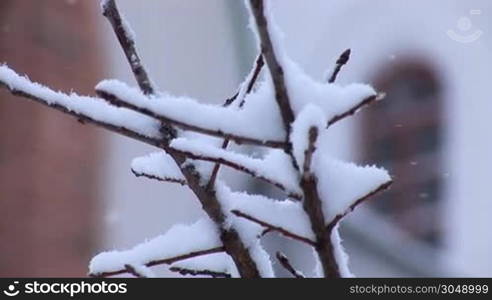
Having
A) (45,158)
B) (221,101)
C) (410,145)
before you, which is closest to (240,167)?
(45,158)

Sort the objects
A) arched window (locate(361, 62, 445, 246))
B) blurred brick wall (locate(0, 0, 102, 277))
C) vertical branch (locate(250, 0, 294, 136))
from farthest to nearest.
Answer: arched window (locate(361, 62, 445, 246)) < blurred brick wall (locate(0, 0, 102, 277)) < vertical branch (locate(250, 0, 294, 136))

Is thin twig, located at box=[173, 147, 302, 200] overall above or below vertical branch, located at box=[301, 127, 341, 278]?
above

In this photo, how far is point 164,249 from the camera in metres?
0.64

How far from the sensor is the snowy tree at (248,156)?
0.50 metres

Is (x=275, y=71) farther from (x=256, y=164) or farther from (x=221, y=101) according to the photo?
(x=221, y=101)

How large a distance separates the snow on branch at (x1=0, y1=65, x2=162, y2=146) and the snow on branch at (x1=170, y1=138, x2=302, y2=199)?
53mm

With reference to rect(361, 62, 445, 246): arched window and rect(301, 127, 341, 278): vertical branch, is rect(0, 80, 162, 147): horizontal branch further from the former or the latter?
rect(361, 62, 445, 246): arched window

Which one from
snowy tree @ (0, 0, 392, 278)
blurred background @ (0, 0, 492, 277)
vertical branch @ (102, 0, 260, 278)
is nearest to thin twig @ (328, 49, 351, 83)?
snowy tree @ (0, 0, 392, 278)

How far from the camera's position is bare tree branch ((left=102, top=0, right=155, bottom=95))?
60 centimetres

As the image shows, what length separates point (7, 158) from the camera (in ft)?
12.3

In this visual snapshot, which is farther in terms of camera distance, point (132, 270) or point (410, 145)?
point (410, 145)

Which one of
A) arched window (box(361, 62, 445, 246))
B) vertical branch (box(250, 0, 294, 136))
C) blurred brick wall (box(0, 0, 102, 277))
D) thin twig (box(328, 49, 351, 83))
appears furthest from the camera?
arched window (box(361, 62, 445, 246))

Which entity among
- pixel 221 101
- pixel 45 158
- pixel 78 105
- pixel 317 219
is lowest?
pixel 317 219

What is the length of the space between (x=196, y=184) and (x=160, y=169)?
0.04 metres
